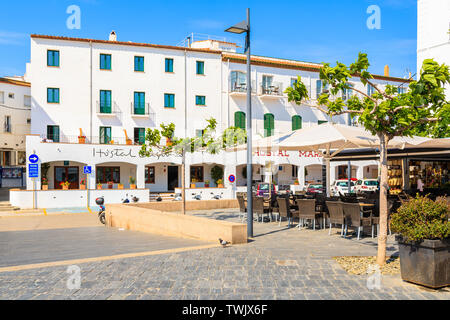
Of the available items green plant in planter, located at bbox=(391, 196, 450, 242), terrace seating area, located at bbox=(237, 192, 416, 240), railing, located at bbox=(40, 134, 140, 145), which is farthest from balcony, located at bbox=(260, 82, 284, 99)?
green plant in planter, located at bbox=(391, 196, 450, 242)

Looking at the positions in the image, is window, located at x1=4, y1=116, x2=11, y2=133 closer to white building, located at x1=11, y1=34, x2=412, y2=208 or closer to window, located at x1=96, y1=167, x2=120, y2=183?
white building, located at x1=11, y1=34, x2=412, y2=208

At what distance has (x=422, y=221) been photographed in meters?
5.71

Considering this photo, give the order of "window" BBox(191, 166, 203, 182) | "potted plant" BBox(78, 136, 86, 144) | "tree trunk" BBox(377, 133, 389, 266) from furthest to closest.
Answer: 1. "window" BBox(191, 166, 203, 182)
2. "potted plant" BBox(78, 136, 86, 144)
3. "tree trunk" BBox(377, 133, 389, 266)

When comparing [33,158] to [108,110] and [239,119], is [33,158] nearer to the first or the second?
[108,110]

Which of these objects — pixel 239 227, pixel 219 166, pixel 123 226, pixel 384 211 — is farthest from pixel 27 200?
pixel 384 211

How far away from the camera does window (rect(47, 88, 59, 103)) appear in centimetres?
2933


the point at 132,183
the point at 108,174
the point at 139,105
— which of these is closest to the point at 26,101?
the point at 108,174

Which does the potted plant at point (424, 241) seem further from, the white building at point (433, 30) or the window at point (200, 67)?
the window at point (200, 67)

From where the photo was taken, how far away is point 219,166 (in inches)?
1348

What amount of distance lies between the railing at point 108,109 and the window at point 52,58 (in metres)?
4.15

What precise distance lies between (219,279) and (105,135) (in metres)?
26.4

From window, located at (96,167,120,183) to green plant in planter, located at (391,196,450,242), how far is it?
27.7 meters

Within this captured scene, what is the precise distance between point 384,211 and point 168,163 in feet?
86.6

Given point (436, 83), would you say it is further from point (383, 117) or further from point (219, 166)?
point (219, 166)
